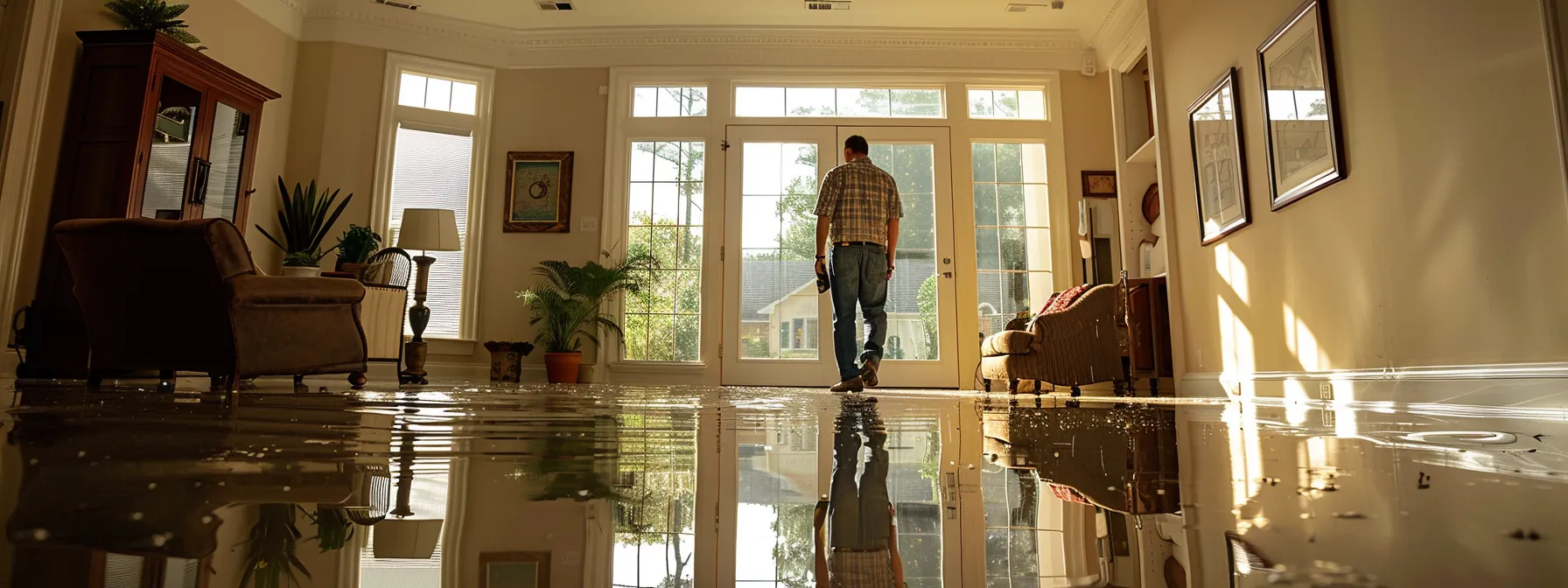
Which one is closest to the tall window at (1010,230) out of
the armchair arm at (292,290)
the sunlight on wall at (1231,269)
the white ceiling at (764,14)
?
the white ceiling at (764,14)

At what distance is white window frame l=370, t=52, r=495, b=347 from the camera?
6.47m

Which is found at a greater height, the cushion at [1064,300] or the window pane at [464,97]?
Answer: the window pane at [464,97]

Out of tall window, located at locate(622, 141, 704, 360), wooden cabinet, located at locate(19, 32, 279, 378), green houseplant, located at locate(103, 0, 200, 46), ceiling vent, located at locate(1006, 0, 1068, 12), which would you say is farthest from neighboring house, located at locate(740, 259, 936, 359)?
green houseplant, located at locate(103, 0, 200, 46)

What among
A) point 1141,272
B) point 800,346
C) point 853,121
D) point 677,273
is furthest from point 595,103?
point 1141,272

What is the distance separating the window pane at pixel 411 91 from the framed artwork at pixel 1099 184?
5.74m

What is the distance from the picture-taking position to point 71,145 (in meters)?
4.48

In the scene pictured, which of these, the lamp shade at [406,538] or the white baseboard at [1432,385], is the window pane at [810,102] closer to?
the white baseboard at [1432,385]

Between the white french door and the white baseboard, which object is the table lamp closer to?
the white french door

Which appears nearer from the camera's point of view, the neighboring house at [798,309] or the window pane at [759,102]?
the neighboring house at [798,309]

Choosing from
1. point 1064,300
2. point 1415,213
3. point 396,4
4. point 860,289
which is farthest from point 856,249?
point 396,4

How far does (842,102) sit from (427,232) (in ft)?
11.6

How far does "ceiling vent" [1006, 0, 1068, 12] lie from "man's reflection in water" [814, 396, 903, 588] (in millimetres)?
6263

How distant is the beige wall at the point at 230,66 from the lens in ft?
14.5

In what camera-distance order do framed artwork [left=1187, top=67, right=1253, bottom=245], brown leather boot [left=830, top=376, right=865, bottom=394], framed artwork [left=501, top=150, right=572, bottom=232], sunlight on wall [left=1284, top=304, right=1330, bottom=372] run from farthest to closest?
framed artwork [left=501, top=150, right=572, bottom=232] → brown leather boot [left=830, top=376, right=865, bottom=394] → framed artwork [left=1187, top=67, right=1253, bottom=245] → sunlight on wall [left=1284, top=304, right=1330, bottom=372]
